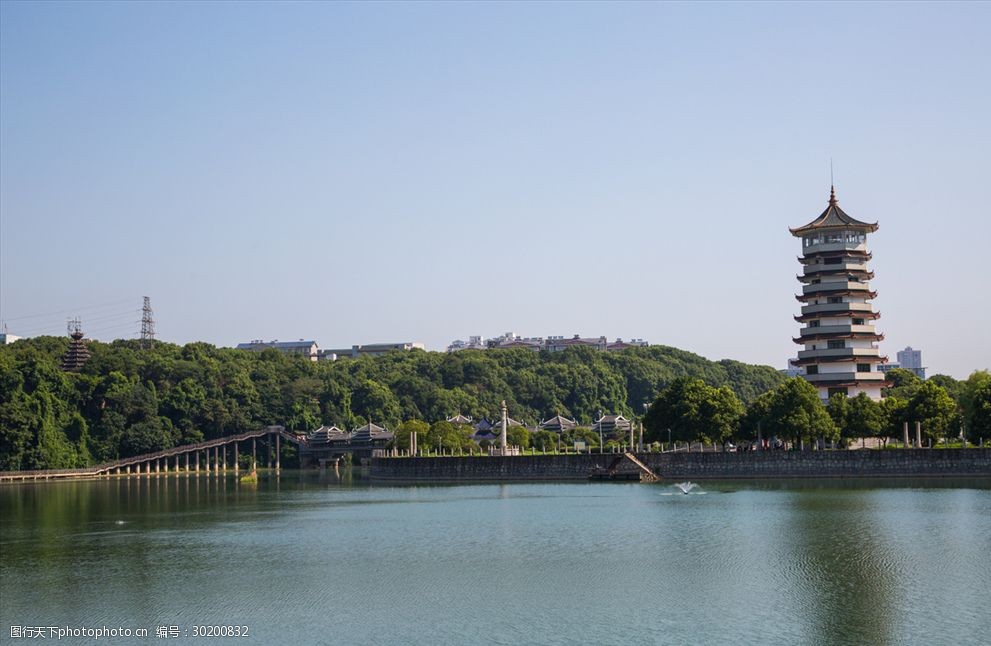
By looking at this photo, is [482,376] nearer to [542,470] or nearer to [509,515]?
[542,470]

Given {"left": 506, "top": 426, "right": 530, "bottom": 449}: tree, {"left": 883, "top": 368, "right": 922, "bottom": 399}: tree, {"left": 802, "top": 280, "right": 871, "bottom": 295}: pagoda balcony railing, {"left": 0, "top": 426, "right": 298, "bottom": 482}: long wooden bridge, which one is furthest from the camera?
Result: {"left": 506, "top": 426, "right": 530, "bottom": 449}: tree

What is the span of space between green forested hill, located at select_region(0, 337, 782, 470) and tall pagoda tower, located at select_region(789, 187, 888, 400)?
211 feet

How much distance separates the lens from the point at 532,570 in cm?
4266

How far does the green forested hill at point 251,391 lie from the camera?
410 ft

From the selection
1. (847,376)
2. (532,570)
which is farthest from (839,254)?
(532,570)

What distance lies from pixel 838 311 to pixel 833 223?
7768 millimetres

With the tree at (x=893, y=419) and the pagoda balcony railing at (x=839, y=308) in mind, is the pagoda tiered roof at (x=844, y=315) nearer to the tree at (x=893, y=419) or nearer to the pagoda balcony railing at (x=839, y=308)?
the pagoda balcony railing at (x=839, y=308)

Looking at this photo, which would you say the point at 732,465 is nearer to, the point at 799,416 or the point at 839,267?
the point at 799,416

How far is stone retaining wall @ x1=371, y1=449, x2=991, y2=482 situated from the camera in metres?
81.5

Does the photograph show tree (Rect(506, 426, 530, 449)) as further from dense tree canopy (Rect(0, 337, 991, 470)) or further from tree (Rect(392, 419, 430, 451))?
tree (Rect(392, 419, 430, 451))

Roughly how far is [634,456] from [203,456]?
72.8m

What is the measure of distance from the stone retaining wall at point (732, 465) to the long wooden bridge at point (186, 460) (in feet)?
131

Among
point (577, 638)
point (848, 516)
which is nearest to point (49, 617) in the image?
point (577, 638)

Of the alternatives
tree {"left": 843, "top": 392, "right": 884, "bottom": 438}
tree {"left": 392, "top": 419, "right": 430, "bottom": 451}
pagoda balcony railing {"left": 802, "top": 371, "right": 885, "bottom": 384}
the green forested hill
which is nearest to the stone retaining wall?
tree {"left": 843, "top": 392, "right": 884, "bottom": 438}
